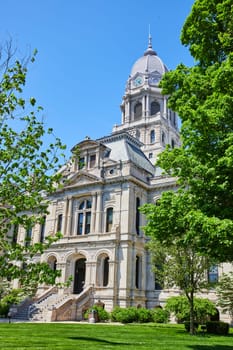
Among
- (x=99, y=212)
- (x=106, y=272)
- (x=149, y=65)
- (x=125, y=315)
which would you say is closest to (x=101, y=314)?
(x=125, y=315)

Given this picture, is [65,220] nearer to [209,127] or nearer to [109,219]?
[109,219]

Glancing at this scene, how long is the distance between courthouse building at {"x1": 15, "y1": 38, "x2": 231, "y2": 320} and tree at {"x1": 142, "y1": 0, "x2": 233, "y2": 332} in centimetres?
1757

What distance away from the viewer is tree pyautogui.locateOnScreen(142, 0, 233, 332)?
12422mm

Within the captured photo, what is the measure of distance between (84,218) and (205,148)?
27384mm

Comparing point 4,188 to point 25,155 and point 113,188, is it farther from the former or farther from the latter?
point 113,188

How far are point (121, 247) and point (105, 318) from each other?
6806 mm

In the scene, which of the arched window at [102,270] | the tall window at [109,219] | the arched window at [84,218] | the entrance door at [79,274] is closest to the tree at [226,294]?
the arched window at [102,270]

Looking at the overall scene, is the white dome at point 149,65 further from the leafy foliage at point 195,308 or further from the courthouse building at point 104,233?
the leafy foliage at point 195,308

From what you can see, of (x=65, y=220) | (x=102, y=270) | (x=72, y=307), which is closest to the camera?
(x=72, y=307)

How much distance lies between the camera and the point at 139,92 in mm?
61562

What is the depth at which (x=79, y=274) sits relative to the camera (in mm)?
38688

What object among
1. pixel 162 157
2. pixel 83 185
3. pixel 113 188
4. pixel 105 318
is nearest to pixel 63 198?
pixel 83 185

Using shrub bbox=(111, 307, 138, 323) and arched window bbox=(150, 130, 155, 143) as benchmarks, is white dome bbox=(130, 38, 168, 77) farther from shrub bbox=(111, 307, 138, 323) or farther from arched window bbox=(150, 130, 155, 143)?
shrub bbox=(111, 307, 138, 323)

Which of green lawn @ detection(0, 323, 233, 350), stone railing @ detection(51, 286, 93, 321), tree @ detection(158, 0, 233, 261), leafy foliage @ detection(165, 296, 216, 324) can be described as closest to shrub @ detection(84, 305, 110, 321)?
stone railing @ detection(51, 286, 93, 321)
